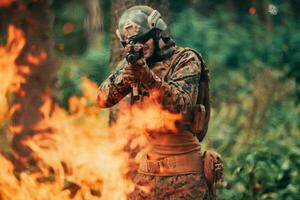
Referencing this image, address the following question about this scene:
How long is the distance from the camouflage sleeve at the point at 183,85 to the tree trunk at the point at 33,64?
6191 mm

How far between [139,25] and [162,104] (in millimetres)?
638

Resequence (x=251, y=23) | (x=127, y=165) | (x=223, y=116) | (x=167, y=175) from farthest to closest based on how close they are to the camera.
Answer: (x=251, y=23), (x=223, y=116), (x=127, y=165), (x=167, y=175)

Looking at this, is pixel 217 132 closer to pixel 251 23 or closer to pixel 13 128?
pixel 13 128

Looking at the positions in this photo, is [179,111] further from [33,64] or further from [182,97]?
[33,64]

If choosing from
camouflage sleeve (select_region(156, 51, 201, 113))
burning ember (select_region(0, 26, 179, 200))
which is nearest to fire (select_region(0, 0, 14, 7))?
burning ember (select_region(0, 26, 179, 200))

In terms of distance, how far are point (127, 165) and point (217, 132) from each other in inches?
183

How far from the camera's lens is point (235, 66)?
22.7 metres

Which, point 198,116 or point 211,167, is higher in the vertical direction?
point 198,116

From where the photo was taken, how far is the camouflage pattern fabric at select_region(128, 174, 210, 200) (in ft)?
19.2

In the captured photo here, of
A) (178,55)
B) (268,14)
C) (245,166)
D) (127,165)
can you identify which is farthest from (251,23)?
(178,55)

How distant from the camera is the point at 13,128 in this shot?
38.7ft

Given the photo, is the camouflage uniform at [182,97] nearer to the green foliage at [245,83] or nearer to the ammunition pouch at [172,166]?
the ammunition pouch at [172,166]

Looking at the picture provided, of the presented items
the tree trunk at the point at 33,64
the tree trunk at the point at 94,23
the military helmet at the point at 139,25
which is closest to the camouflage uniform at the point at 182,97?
the military helmet at the point at 139,25

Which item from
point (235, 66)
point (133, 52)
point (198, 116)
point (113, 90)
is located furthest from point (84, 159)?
point (235, 66)
